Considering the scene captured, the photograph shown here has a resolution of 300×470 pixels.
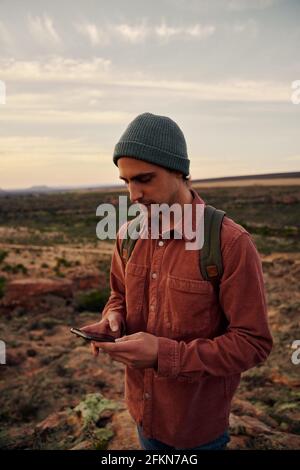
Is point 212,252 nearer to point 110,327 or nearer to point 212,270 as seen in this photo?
point 212,270

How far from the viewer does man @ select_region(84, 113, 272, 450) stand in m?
1.50

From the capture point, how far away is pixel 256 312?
1497mm

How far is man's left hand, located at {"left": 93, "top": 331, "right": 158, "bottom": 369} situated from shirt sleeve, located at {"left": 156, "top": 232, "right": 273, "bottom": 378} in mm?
27

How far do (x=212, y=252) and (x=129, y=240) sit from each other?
1.45 feet

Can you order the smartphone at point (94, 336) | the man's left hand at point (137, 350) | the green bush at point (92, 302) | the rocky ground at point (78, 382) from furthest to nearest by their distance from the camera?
the green bush at point (92, 302) → the rocky ground at point (78, 382) → the smartphone at point (94, 336) → the man's left hand at point (137, 350)

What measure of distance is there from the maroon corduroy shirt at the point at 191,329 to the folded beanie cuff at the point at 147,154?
0.20 m

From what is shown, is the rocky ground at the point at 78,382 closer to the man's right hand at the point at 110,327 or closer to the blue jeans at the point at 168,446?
the blue jeans at the point at 168,446

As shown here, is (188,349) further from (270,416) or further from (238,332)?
(270,416)

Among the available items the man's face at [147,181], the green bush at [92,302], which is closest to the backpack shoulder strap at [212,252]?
the man's face at [147,181]

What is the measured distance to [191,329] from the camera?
1608mm

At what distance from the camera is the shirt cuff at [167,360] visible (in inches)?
58.7

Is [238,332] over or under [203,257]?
under
